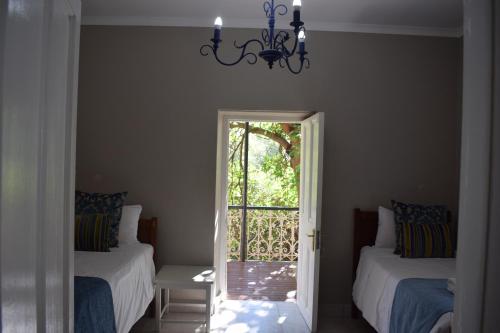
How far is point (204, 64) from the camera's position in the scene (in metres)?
3.84

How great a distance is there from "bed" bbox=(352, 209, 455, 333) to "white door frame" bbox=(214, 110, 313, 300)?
1173 millimetres

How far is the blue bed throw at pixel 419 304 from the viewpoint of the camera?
2275 mm

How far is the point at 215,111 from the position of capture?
386 cm

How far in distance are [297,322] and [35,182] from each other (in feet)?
10.8

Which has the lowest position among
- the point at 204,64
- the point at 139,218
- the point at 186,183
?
the point at 139,218

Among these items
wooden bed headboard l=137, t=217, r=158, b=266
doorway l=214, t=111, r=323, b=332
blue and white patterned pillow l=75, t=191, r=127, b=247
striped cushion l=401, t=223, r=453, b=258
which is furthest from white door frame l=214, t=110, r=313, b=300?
striped cushion l=401, t=223, r=453, b=258

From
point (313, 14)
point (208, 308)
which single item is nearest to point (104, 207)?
point (208, 308)

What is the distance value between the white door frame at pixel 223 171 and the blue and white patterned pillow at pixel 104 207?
96cm

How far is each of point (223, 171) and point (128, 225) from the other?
3.53 feet

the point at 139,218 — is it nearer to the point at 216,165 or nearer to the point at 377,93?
the point at 216,165

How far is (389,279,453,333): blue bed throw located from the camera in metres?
2.28

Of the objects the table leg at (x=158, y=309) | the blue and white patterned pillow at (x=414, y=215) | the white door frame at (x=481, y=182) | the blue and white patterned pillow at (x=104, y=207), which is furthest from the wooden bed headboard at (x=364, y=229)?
the white door frame at (x=481, y=182)

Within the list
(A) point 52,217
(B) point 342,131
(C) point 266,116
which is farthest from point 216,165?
(A) point 52,217

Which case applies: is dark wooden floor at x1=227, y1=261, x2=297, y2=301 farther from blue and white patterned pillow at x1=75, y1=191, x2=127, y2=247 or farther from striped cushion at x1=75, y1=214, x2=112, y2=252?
striped cushion at x1=75, y1=214, x2=112, y2=252
